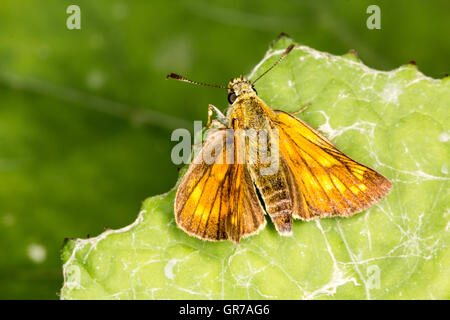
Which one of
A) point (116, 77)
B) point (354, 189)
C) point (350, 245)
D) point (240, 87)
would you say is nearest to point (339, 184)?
point (354, 189)

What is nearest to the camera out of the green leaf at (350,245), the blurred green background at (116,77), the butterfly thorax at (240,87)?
the green leaf at (350,245)

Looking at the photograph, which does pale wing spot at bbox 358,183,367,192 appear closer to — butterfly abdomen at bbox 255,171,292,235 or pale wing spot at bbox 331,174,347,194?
pale wing spot at bbox 331,174,347,194

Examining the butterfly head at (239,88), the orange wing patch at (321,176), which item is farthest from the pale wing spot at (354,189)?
the butterfly head at (239,88)

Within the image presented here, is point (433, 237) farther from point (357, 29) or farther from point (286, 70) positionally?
point (357, 29)

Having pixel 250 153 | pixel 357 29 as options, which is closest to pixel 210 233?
pixel 250 153

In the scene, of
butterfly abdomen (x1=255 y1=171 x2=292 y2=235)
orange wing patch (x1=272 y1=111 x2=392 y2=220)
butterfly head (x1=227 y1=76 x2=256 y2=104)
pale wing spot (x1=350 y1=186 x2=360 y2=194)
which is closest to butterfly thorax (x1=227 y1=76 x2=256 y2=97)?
butterfly head (x1=227 y1=76 x2=256 y2=104)

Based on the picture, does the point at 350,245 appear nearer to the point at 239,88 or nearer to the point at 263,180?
the point at 263,180

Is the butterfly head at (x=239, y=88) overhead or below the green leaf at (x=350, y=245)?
overhead

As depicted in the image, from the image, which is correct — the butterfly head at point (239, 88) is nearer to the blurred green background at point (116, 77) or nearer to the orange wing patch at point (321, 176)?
the orange wing patch at point (321, 176)

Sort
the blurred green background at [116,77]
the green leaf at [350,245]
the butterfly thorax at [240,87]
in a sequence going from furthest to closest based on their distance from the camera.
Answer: the blurred green background at [116,77], the butterfly thorax at [240,87], the green leaf at [350,245]
